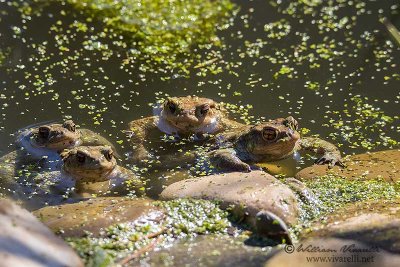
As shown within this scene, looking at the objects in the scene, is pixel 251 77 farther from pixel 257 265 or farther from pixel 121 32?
pixel 257 265

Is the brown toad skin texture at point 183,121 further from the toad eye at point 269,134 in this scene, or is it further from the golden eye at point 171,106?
the toad eye at point 269,134

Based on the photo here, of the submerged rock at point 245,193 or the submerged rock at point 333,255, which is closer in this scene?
Result: the submerged rock at point 333,255

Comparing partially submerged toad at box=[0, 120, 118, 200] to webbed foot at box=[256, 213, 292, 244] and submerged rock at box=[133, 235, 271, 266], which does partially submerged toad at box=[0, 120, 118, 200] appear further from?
webbed foot at box=[256, 213, 292, 244]

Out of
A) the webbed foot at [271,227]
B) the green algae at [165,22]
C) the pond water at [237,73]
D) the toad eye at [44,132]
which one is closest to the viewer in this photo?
the webbed foot at [271,227]

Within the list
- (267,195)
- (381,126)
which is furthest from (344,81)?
(267,195)

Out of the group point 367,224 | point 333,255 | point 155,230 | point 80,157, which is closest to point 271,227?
point 333,255

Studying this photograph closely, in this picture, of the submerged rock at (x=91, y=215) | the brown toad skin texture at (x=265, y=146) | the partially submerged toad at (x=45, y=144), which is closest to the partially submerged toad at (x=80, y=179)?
the partially submerged toad at (x=45, y=144)

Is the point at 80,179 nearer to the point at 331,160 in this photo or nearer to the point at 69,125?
the point at 69,125
